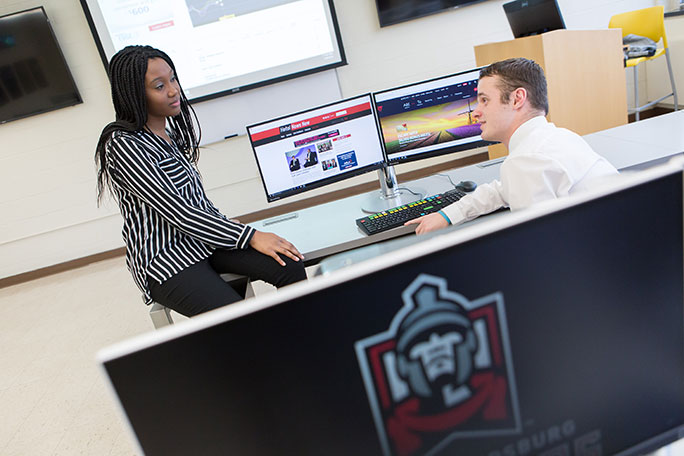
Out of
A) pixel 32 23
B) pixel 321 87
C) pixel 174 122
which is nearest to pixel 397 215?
pixel 174 122

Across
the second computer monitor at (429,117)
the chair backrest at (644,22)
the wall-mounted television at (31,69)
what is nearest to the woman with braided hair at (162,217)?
the second computer monitor at (429,117)

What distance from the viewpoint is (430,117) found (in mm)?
1940

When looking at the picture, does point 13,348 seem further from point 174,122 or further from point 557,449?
point 557,449

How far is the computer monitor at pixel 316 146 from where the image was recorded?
1868 millimetres

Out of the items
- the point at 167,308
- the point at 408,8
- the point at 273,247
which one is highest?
the point at 408,8

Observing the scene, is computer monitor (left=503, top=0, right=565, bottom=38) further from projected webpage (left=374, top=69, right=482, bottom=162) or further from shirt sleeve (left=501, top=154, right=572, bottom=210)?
shirt sleeve (left=501, top=154, right=572, bottom=210)

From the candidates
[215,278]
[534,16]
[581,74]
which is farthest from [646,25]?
[215,278]

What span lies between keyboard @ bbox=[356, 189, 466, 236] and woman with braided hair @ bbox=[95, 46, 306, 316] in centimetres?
30

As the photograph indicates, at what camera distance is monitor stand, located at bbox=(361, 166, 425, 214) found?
1945 mm

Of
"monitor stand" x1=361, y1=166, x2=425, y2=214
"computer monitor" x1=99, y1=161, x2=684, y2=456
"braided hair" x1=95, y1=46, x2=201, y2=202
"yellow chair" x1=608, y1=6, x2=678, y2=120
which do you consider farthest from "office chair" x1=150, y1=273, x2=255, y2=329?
"yellow chair" x1=608, y1=6, x2=678, y2=120

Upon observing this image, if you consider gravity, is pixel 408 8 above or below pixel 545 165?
above

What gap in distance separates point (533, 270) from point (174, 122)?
1.70m

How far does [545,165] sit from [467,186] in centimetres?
62

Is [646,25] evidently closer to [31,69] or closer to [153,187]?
[153,187]
